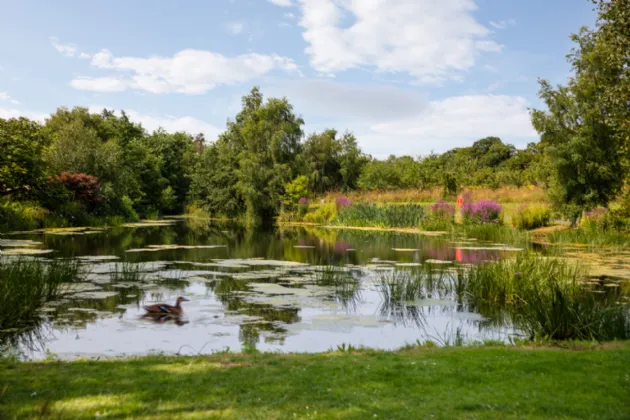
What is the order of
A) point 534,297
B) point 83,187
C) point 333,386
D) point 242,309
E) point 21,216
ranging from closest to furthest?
1. point 333,386
2. point 534,297
3. point 242,309
4. point 21,216
5. point 83,187

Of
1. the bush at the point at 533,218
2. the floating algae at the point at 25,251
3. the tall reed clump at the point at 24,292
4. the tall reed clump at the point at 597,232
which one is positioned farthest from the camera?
the bush at the point at 533,218

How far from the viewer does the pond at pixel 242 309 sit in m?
7.20

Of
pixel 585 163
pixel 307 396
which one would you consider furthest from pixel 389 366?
pixel 585 163

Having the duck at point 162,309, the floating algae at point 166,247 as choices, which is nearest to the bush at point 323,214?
the floating algae at point 166,247

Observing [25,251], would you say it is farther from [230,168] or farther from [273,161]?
[230,168]

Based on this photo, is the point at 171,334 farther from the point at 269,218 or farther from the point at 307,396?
the point at 269,218

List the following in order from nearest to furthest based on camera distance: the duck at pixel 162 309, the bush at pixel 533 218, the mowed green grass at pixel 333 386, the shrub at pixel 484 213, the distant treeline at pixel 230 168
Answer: the mowed green grass at pixel 333 386 < the duck at pixel 162 309 < the bush at pixel 533 218 < the shrub at pixel 484 213 < the distant treeline at pixel 230 168

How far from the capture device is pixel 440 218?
29.0m

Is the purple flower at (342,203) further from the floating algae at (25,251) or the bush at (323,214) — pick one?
the floating algae at (25,251)

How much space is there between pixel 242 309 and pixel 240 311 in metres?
0.14

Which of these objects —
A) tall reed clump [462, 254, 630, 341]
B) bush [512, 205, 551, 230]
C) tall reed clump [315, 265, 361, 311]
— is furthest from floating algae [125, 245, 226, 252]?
bush [512, 205, 551, 230]

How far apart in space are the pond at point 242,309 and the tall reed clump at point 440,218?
37.6 feet

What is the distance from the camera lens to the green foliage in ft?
134

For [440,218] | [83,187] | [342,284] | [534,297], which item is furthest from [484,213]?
[83,187]
